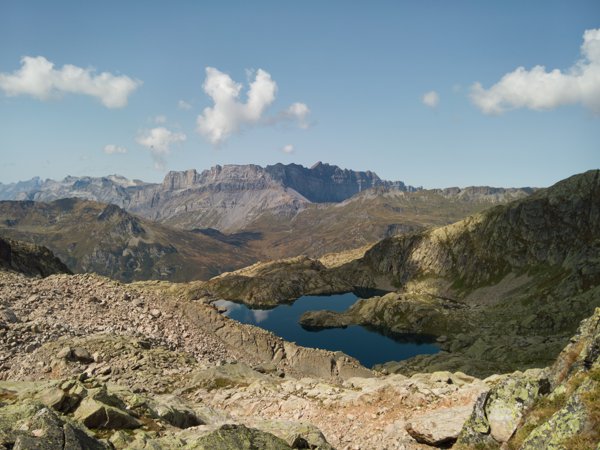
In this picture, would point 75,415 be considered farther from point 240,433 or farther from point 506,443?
point 506,443

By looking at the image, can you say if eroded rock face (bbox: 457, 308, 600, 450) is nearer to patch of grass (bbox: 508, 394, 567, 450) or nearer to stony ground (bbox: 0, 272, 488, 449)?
patch of grass (bbox: 508, 394, 567, 450)

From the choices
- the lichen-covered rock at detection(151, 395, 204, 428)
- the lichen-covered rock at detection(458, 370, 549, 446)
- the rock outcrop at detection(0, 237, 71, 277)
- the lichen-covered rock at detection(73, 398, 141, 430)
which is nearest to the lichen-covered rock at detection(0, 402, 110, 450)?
the lichen-covered rock at detection(73, 398, 141, 430)

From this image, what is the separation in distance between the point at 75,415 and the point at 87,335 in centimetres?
2195

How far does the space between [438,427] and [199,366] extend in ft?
72.3

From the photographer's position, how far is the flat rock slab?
22.5 meters

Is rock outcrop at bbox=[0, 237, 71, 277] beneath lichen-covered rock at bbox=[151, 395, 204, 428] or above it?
above

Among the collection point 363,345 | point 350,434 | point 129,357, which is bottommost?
point 363,345

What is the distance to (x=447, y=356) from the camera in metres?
134

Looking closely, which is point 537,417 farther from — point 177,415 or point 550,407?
point 177,415

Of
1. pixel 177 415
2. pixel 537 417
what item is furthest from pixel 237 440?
pixel 537 417

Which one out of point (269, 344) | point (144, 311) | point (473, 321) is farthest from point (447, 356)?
point (144, 311)

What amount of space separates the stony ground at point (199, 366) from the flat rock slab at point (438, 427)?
0.07 m

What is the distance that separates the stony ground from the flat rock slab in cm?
7

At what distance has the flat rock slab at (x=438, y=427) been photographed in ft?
73.7
